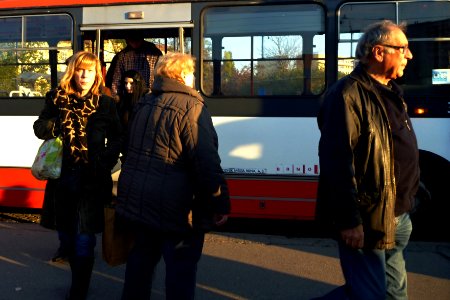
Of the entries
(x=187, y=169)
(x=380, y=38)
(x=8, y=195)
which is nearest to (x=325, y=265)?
(x=187, y=169)

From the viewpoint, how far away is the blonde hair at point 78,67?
4.21 m

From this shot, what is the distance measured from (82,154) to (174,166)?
1.12 meters

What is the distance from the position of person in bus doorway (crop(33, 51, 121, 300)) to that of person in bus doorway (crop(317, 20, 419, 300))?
179 cm

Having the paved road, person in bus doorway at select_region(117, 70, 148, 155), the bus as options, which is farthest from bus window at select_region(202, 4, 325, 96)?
the paved road

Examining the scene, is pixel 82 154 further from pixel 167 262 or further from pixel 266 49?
pixel 266 49

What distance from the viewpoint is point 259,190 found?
21.3 ft

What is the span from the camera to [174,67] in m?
3.46

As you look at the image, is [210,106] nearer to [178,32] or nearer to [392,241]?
[178,32]

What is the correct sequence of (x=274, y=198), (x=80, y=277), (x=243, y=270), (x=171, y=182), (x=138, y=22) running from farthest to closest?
(x=138, y=22), (x=274, y=198), (x=243, y=270), (x=80, y=277), (x=171, y=182)

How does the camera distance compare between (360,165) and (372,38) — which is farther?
(372,38)

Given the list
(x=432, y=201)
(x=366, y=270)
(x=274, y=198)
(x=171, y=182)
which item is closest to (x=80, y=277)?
(x=171, y=182)

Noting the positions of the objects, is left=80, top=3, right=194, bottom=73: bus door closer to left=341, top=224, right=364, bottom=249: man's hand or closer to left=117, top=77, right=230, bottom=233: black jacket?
left=117, top=77, right=230, bottom=233: black jacket

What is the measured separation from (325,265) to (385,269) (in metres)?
2.44

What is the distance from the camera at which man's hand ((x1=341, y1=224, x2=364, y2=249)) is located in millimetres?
2898
